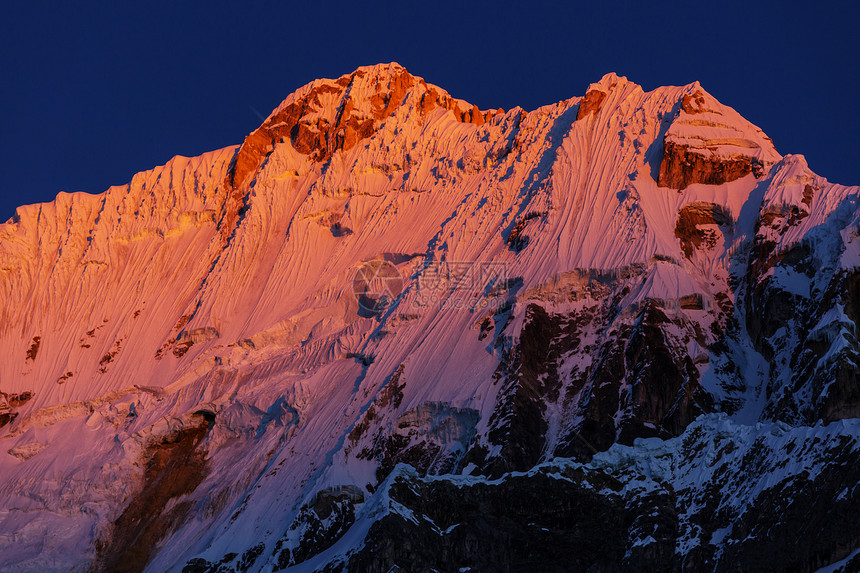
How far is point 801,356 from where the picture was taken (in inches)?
3418

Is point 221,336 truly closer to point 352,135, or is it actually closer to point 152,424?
point 152,424

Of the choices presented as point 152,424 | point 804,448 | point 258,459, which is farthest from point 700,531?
Result: point 152,424

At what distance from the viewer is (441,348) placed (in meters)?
104

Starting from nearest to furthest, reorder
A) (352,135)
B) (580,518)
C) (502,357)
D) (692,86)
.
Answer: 1. (580,518)
2. (502,357)
3. (692,86)
4. (352,135)

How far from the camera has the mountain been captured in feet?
252

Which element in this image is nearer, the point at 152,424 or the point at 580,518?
the point at 580,518

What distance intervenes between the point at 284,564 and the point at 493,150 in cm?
5946

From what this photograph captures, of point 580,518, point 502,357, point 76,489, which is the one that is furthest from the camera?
point 76,489

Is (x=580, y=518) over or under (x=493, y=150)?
under

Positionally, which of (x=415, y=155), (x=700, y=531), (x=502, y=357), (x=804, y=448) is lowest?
(x=700, y=531)

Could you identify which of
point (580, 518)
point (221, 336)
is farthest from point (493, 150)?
point (580, 518)

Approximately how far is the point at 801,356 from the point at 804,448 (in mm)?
14713

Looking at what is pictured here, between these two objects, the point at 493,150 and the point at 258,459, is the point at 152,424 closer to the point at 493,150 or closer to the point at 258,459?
the point at 258,459

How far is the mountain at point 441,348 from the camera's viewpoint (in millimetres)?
76812
